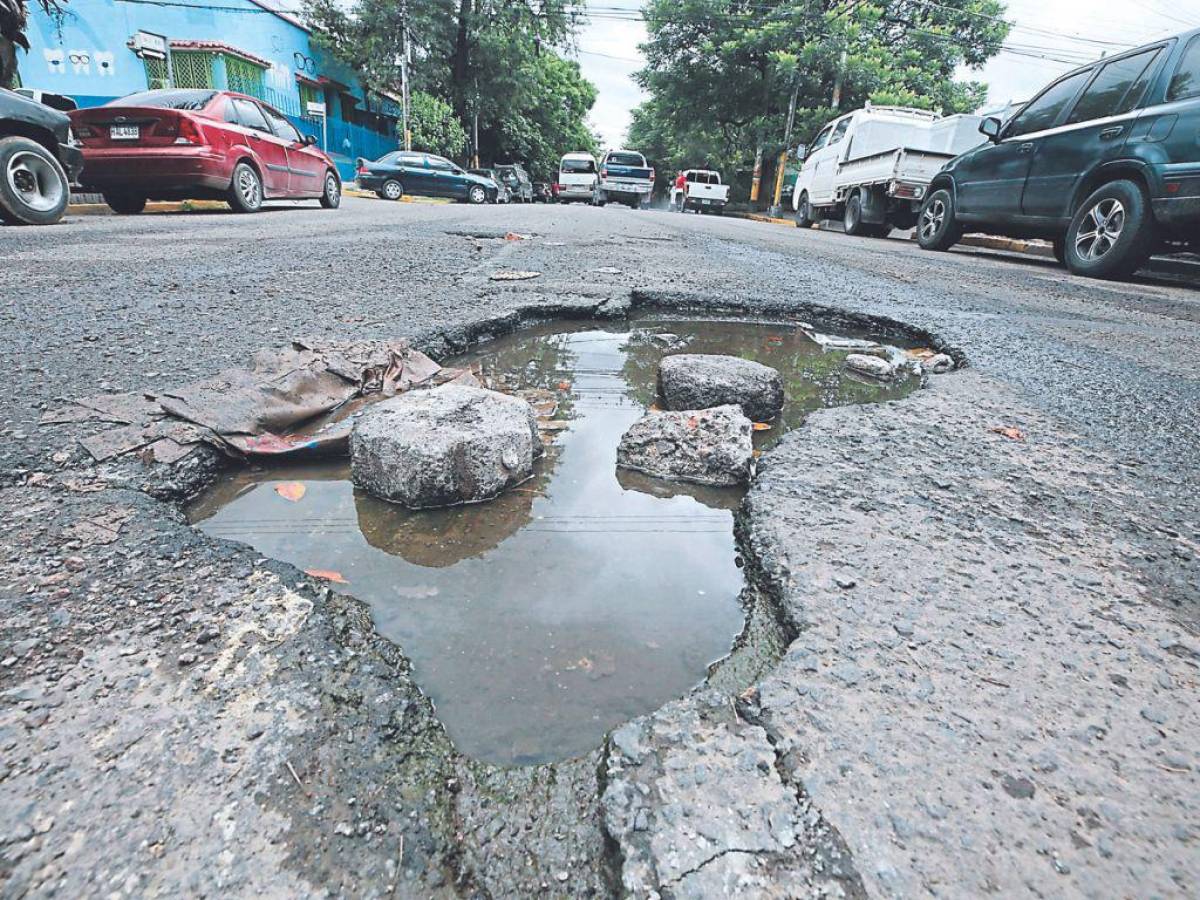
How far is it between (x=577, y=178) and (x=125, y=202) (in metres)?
19.0

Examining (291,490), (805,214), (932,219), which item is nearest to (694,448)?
(291,490)

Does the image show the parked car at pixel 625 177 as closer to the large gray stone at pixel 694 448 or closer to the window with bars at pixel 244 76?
the window with bars at pixel 244 76

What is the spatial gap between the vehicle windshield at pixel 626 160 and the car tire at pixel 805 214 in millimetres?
10723

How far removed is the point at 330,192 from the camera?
10688mm

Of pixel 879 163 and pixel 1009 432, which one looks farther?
pixel 879 163

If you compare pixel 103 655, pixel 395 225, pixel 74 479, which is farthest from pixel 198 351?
pixel 395 225

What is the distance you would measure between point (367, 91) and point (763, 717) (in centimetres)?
2903

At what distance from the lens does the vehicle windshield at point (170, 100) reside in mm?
7322

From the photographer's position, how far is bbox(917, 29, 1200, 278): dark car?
503 cm

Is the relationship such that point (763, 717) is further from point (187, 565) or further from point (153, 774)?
point (187, 565)

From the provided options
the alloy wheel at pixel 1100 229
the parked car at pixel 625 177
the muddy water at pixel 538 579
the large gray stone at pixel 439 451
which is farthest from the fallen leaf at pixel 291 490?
the parked car at pixel 625 177

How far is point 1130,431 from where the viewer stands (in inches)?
79.3

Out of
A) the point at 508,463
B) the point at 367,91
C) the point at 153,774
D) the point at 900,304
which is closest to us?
the point at 153,774

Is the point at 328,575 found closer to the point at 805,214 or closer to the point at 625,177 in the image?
the point at 805,214
